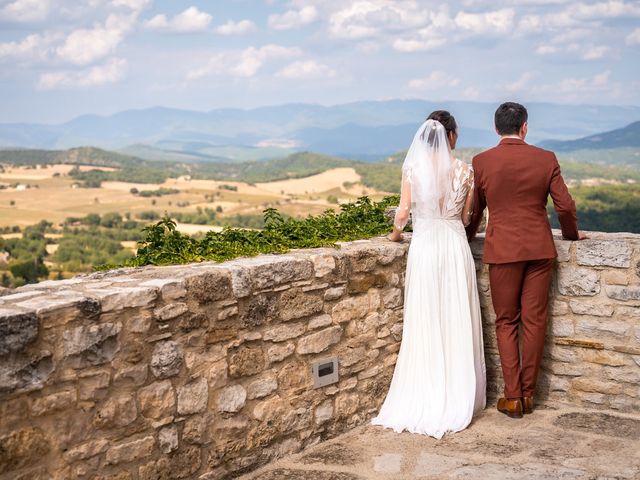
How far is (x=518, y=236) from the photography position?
504 centimetres

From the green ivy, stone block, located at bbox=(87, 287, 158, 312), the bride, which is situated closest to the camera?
stone block, located at bbox=(87, 287, 158, 312)

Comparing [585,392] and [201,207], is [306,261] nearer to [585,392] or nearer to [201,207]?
[585,392]

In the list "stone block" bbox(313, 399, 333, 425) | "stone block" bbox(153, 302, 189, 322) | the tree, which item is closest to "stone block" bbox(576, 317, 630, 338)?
"stone block" bbox(313, 399, 333, 425)

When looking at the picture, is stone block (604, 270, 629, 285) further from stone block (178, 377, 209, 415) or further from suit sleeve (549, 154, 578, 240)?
stone block (178, 377, 209, 415)

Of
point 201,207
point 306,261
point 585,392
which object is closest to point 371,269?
point 306,261

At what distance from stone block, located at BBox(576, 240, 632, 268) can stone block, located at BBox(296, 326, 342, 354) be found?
1.80m

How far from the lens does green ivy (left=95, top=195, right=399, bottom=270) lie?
15.2 ft

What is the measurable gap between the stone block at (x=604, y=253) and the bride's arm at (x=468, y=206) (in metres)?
0.78

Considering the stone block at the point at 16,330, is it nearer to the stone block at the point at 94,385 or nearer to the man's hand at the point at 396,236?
the stone block at the point at 94,385

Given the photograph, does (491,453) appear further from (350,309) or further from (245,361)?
(245,361)

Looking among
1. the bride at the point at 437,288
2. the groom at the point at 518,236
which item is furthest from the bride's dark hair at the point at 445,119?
the groom at the point at 518,236

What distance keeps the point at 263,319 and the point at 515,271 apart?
179 cm

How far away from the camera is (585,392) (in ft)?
18.0

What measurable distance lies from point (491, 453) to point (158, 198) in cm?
6438
